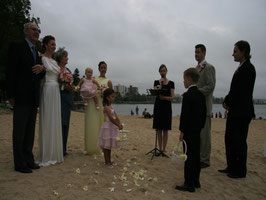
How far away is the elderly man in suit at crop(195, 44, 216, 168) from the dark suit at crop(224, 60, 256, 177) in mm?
556

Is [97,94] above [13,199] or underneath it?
above

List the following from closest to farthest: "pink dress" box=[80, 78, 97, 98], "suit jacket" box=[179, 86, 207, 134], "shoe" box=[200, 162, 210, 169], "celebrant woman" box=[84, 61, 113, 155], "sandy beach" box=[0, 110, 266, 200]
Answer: "sandy beach" box=[0, 110, 266, 200] → "suit jacket" box=[179, 86, 207, 134] → "shoe" box=[200, 162, 210, 169] → "pink dress" box=[80, 78, 97, 98] → "celebrant woman" box=[84, 61, 113, 155]

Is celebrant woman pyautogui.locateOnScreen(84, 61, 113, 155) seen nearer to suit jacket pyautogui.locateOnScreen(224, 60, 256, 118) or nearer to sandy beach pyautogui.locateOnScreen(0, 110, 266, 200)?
sandy beach pyautogui.locateOnScreen(0, 110, 266, 200)

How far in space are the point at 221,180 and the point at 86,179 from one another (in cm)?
281

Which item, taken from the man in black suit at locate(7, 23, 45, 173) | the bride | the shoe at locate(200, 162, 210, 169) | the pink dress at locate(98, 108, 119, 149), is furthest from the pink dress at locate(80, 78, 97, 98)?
the shoe at locate(200, 162, 210, 169)

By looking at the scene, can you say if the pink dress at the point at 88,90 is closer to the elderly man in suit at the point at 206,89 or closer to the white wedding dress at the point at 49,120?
the white wedding dress at the point at 49,120

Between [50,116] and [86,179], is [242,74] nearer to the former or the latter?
[86,179]

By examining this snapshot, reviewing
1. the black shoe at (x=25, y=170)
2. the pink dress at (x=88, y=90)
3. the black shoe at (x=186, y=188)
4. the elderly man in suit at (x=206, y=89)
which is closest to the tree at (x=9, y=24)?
the pink dress at (x=88, y=90)

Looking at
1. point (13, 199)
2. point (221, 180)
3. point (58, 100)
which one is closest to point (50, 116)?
point (58, 100)

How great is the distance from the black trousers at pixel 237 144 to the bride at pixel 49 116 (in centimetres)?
405

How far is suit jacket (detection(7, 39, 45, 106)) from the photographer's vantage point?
3.71 meters

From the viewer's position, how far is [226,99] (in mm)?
4484

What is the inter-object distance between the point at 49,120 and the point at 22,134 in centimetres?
65

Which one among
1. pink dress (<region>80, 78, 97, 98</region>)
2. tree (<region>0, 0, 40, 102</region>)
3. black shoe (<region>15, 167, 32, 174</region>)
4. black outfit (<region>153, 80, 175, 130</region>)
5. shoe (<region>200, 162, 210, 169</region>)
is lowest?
shoe (<region>200, 162, 210, 169</region>)
